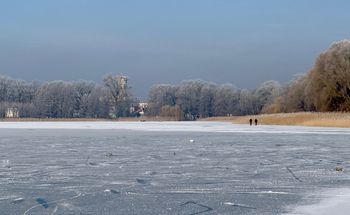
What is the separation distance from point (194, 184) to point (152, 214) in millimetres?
2522

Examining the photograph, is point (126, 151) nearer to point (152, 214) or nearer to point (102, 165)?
point (102, 165)

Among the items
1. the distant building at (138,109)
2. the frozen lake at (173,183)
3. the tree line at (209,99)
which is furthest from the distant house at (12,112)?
the frozen lake at (173,183)

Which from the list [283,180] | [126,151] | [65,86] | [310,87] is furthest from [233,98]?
[283,180]

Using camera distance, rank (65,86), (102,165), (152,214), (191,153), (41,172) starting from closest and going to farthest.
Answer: (152,214) → (41,172) → (102,165) → (191,153) → (65,86)

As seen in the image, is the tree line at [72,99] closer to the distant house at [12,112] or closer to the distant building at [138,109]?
the distant house at [12,112]

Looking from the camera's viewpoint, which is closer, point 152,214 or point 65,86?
point 152,214

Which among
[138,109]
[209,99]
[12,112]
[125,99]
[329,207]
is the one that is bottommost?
[329,207]

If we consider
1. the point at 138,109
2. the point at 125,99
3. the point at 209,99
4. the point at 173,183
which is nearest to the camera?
the point at 173,183

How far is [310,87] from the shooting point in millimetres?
53875

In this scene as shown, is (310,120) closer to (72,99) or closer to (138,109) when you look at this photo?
(72,99)

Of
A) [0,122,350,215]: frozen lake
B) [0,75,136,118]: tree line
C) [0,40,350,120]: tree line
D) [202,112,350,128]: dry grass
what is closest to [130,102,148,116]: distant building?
[0,40,350,120]: tree line

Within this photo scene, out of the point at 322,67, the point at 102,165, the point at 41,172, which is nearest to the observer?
the point at 41,172

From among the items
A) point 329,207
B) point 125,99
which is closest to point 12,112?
point 125,99

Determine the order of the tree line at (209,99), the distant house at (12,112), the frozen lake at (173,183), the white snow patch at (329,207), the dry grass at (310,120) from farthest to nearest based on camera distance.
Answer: the tree line at (209,99) < the distant house at (12,112) < the dry grass at (310,120) < the frozen lake at (173,183) < the white snow patch at (329,207)
